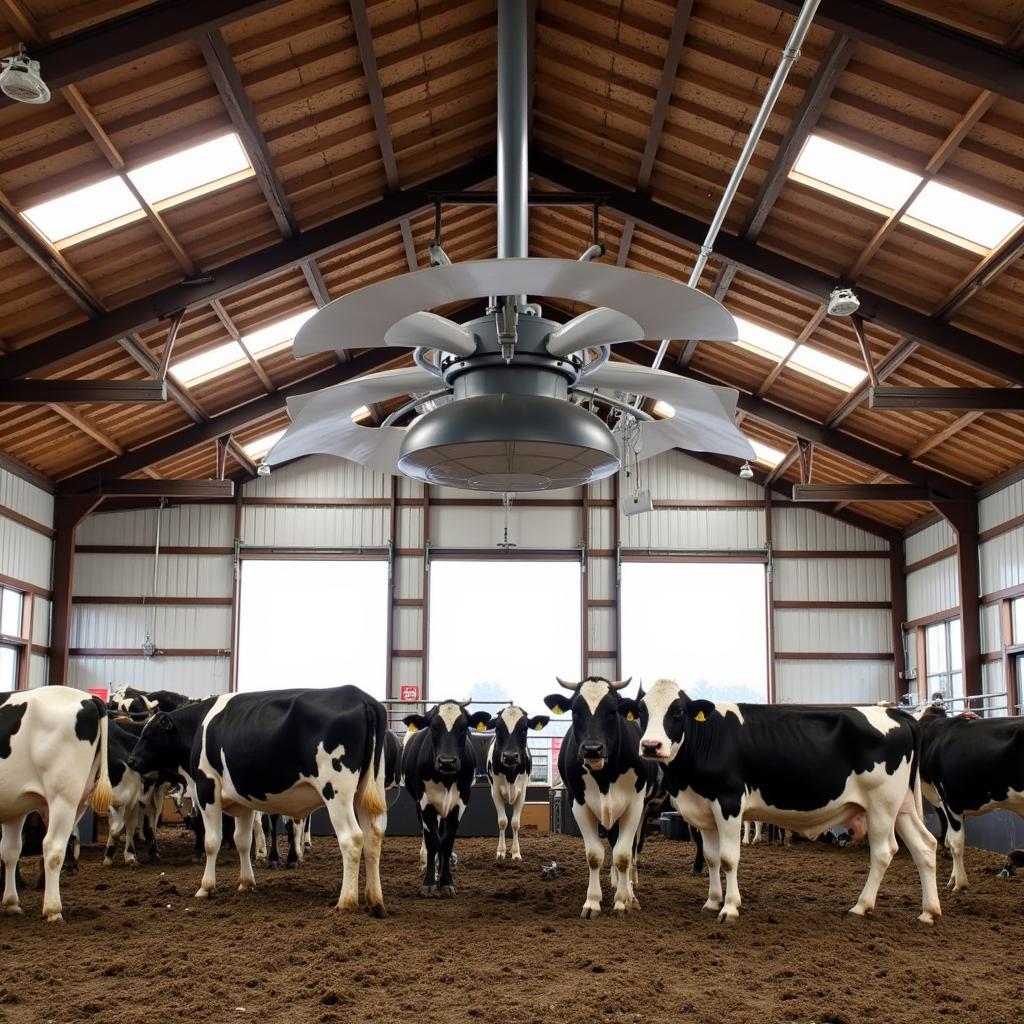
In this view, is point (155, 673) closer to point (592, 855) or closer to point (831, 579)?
point (831, 579)

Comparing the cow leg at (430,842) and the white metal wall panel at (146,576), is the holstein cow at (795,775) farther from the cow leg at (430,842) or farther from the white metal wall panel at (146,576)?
the white metal wall panel at (146,576)

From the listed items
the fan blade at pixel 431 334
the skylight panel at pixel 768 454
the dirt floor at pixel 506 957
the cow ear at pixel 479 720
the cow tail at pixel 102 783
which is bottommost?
the dirt floor at pixel 506 957

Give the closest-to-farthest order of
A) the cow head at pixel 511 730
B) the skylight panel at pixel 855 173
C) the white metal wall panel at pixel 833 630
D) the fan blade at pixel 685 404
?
the fan blade at pixel 685 404, the cow head at pixel 511 730, the skylight panel at pixel 855 173, the white metal wall panel at pixel 833 630

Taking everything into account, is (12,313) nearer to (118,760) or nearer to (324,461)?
(118,760)

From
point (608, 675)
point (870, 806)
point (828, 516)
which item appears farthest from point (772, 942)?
point (828, 516)

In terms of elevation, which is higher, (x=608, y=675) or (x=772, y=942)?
(x=608, y=675)

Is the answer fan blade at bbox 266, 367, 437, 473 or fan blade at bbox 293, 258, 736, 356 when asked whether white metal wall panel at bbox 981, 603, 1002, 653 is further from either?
fan blade at bbox 293, 258, 736, 356

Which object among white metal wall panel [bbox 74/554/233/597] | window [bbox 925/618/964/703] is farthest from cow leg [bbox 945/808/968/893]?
white metal wall panel [bbox 74/554/233/597]

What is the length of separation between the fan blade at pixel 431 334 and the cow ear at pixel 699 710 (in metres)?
3.26

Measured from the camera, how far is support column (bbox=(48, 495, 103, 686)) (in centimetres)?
1927

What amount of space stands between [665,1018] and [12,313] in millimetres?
11205

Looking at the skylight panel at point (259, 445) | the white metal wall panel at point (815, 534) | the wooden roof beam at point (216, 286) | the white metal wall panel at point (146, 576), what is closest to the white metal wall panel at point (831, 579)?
the white metal wall panel at point (815, 534)

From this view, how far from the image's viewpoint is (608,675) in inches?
824

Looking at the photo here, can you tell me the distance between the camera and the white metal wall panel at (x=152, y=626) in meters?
20.9
